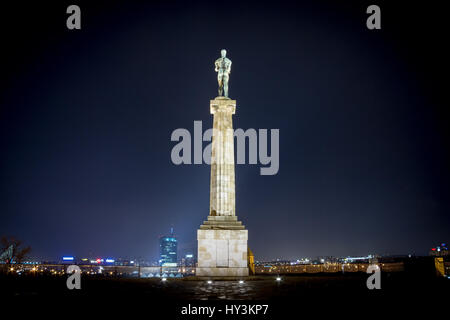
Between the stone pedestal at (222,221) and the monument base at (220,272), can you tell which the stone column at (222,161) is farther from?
the monument base at (220,272)

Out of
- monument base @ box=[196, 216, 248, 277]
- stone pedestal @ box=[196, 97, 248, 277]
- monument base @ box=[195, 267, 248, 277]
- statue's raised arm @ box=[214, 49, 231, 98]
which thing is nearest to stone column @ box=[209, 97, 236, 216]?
stone pedestal @ box=[196, 97, 248, 277]

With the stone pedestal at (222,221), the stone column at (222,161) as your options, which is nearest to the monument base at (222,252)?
the stone pedestal at (222,221)

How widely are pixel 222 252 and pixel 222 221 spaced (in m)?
1.99

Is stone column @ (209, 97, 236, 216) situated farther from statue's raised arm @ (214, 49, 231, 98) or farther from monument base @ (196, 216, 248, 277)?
monument base @ (196, 216, 248, 277)

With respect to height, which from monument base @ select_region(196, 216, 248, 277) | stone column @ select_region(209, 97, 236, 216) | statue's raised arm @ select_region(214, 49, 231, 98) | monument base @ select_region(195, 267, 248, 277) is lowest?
monument base @ select_region(195, 267, 248, 277)

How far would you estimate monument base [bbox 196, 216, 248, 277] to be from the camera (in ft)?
68.8

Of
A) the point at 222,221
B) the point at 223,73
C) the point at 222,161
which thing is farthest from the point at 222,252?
the point at 223,73

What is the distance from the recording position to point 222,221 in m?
22.0

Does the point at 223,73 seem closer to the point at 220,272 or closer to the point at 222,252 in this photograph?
the point at 222,252

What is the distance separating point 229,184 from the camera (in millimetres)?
23203

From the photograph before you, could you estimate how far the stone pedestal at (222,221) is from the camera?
2108 centimetres
